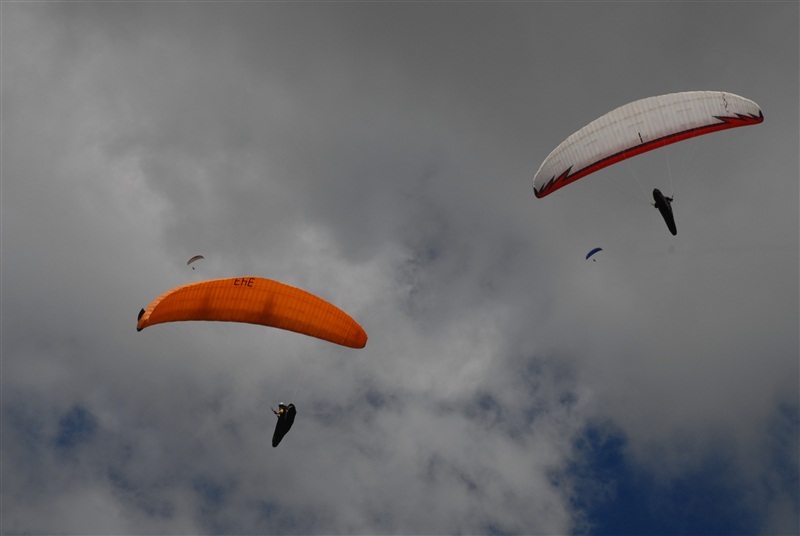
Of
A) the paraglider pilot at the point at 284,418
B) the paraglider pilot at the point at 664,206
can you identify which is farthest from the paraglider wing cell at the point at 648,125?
the paraglider pilot at the point at 284,418

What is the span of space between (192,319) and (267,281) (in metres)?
4.88

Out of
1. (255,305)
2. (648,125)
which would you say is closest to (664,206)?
(648,125)

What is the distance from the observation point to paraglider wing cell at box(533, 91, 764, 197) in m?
40.6

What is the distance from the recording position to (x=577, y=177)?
138 feet

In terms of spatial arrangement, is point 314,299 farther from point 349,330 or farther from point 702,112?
point 702,112

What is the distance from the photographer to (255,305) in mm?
38188

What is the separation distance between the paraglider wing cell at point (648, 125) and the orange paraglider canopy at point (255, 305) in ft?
61.2

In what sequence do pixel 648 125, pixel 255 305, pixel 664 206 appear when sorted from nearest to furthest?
pixel 255 305, pixel 648 125, pixel 664 206

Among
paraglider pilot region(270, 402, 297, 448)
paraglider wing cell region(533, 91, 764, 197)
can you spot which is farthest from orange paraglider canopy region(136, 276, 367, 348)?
paraglider wing cell region(533, 91, 764, 197)

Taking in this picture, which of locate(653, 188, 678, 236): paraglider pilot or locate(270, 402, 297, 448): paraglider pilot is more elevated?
locate(653, 188, 678, 236): paraglider pilot

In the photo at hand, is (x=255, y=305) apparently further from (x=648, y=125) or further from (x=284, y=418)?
(x=648, y=125)

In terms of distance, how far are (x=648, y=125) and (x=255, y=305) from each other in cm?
2746

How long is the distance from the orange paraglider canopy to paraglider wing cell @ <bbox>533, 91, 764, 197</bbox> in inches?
734

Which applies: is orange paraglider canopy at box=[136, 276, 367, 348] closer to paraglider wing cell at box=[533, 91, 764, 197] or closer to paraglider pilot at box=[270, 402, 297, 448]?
paraglider pilot at box=[270, 402, 297, 448]
